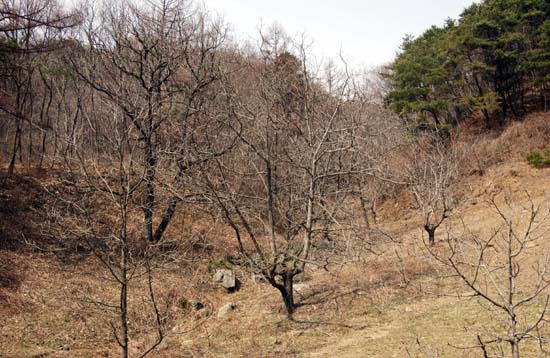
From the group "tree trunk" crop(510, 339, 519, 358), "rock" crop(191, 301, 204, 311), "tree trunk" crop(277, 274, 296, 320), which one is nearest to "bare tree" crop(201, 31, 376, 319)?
"tree trunk" crop(277, 274, 296, 320)

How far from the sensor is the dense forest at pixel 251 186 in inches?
305

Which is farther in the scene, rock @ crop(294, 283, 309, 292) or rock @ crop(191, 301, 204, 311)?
rock @ crop(294, 283, 309, 292)

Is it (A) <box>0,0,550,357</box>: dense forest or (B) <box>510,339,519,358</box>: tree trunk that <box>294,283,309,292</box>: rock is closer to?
(A) <box>0,0,550,357</box>: dense forest

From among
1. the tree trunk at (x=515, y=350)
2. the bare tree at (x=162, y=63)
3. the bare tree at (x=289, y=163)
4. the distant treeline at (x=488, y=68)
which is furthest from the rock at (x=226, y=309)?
the distant treeline at (x=488, y=68)

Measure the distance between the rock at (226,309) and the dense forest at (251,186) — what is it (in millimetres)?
71

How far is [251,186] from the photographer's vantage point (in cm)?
1246

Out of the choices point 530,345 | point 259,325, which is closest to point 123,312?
point 259,325

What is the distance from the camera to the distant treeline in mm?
21641

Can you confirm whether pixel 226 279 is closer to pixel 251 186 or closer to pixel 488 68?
pixel 251 186

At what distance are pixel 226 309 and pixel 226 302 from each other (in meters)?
1.05

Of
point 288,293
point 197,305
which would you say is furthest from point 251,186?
point 288,293

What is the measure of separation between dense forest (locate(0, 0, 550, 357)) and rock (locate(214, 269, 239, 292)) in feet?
0.30

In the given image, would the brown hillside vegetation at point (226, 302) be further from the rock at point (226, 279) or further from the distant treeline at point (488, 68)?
the distant treeline at point (488, 68)

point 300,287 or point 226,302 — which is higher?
point 300,287
